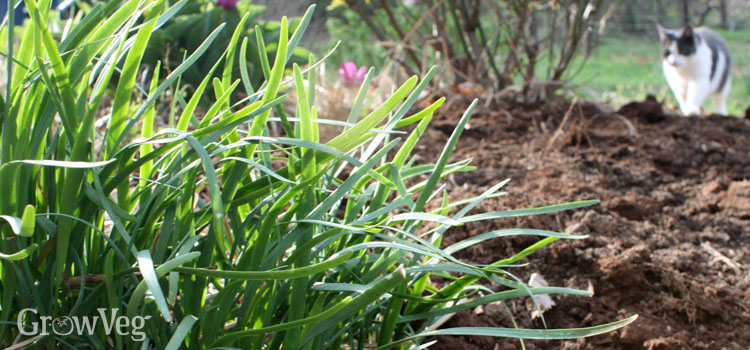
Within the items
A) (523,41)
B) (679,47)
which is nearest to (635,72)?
(679,47)

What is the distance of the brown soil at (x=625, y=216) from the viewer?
138 cm

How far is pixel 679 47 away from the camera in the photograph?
4.81 metres

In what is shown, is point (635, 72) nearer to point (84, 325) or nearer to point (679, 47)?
point (679, 47)

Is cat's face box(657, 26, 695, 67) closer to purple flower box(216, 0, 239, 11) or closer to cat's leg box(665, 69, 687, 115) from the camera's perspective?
cat's leg box(665, 69, 687, 115)

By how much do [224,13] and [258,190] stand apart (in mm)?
2079

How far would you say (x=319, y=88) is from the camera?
125 inches

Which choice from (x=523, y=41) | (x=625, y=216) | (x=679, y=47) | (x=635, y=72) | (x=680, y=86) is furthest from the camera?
(x=635, y=72)

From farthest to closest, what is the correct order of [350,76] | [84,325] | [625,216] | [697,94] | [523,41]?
[697,94], [523,41], [350,76], [625,216], [84,325]

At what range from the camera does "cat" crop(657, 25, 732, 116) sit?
15.4 ft

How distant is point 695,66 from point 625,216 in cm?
330

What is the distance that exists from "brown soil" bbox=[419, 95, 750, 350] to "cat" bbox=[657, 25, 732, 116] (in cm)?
169

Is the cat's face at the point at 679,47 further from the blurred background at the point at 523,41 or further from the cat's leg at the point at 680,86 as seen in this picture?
the blurred background at the point at 523,41

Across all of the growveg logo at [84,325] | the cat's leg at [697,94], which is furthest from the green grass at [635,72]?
the growveg logo at [84,325]

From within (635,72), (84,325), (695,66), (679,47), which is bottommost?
(635,72)
